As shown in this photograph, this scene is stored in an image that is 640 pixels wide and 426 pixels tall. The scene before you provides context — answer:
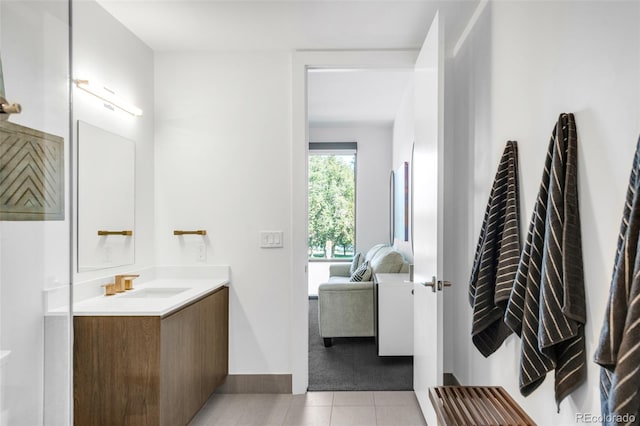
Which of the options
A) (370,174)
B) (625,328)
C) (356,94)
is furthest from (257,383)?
(370,174)

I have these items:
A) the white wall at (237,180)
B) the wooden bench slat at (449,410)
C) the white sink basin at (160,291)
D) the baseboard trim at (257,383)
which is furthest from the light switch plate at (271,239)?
the wooden bench slat at (449,410)

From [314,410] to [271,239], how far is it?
3.80ft

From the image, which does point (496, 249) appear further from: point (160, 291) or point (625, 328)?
point (160, 291)

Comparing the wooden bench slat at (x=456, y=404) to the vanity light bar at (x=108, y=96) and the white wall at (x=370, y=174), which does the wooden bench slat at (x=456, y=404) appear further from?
the white wall at (x=370, y=174)

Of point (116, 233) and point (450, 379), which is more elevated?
point (116, 233)

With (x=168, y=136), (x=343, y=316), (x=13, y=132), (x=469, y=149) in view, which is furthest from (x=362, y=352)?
(x=13, y=132)

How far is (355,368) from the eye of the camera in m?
3.44

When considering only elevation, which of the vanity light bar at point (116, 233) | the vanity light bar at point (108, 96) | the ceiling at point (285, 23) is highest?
the ceiling at point (285, 23)

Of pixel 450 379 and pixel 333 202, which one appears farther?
pixel 333 202

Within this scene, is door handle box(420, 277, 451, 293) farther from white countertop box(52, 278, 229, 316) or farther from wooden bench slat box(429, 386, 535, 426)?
white countertop box(52, 278, 229, 316)

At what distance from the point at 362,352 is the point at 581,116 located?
301 cm

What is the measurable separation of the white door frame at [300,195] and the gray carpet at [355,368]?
344mm

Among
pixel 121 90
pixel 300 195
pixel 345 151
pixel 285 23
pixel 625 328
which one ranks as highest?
pixel 285 23

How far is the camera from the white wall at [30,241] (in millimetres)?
993
